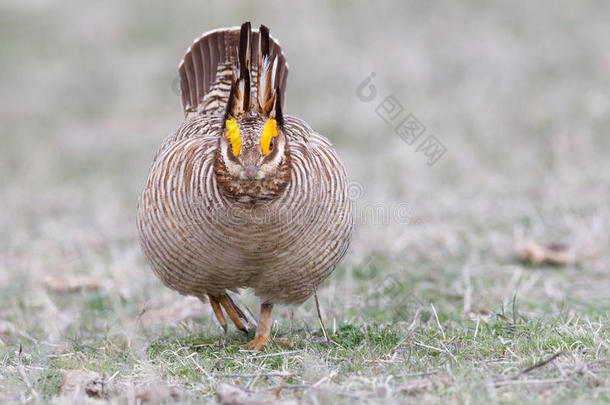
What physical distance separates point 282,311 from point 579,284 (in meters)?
2.06

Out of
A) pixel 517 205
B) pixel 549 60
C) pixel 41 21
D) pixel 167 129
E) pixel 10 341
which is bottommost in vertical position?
pixel 10 341

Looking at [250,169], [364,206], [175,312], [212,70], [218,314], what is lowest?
[175,312]

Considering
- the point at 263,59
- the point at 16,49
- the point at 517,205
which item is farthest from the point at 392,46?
the point at 263,59

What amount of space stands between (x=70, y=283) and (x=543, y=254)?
3.46 metres

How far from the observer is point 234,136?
3.64 m

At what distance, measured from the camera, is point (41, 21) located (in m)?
16.3

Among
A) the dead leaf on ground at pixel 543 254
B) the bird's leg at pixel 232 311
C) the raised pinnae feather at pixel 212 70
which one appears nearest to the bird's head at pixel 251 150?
the raised pinnae feather at pixel 212 70

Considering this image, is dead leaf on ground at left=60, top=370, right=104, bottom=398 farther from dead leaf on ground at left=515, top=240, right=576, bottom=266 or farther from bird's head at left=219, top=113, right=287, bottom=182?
dead leaf on ground at left=515, top=240, right=576, bottom=266

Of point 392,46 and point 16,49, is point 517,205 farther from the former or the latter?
point 16,49

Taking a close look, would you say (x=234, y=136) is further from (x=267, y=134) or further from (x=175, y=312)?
(x=175, y=312)

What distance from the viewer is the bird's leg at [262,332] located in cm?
434

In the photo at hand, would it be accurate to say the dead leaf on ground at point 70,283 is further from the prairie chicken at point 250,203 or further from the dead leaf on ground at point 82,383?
the dead leaf on ground at point 82,383

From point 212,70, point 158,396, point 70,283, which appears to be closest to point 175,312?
point 70,283

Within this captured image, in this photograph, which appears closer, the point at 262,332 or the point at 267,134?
the point at 267,134
